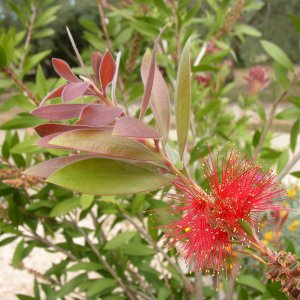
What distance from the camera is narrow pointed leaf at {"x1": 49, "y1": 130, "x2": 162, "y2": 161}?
0.46 metres

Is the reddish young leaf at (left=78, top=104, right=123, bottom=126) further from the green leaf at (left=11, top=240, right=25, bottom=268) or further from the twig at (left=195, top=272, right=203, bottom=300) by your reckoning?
the green leaf at (left=11, top=240, right=25, bottom=268)

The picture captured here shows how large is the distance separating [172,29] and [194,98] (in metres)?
0.28

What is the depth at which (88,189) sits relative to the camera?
481 mm

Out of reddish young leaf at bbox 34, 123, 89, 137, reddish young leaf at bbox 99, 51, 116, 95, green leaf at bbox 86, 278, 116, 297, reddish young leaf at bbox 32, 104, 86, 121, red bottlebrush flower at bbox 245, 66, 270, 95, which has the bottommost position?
green leaf at bbox 86, 278, 116, 297

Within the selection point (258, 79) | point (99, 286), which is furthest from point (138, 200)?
point (258, 79)

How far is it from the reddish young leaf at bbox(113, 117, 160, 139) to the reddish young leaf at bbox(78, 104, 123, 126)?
23 millimetres

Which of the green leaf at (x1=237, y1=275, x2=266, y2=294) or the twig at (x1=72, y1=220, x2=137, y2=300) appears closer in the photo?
the green leaf at (x1=237, y1=275, x2=266, y2=294)

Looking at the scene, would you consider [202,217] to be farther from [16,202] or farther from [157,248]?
[16,202]

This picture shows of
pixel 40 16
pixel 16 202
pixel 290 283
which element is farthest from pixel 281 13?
pixel 290 283

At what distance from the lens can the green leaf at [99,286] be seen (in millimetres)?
1315

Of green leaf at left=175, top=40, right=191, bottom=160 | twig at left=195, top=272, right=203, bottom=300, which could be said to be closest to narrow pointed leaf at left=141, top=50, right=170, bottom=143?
green leaf at left=175, top=40, right=191, bottom=160

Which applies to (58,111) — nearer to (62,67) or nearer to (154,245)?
(62,67)

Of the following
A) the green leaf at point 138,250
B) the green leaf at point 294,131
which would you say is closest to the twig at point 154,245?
the green leaf at point 138,250

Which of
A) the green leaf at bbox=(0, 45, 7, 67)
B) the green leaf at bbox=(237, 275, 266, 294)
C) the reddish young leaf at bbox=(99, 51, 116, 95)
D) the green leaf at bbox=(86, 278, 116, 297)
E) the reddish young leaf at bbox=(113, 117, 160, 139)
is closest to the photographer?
the reddish young leaf at bbox=(113, 117, 160, 139)
